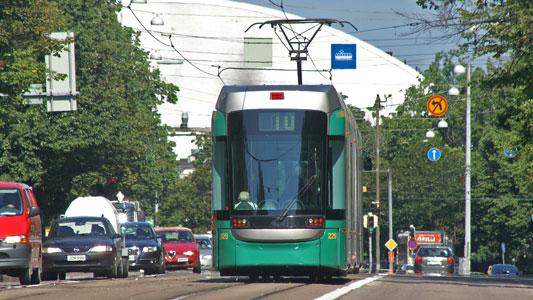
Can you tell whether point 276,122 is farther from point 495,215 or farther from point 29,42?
point 495,215

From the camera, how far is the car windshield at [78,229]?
83.5 feet

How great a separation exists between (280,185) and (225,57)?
9339 centimetres

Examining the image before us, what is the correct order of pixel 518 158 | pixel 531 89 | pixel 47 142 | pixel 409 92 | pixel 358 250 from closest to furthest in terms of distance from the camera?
pixel 358 250 → pixel 531 89 → pixel 518 158 → pixel 47 142 → pixel 409 92

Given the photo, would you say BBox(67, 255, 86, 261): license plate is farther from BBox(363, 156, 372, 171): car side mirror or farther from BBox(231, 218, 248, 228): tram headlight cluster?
BBox(363, 156, 372, 171): car side mirror

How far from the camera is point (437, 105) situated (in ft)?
187

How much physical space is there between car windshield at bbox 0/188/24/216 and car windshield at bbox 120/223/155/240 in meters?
11.8

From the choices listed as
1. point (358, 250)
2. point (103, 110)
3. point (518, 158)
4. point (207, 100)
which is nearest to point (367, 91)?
point (207, 100)

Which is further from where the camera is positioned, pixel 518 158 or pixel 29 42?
pixel 518 158

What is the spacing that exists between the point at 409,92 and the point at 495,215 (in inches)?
920

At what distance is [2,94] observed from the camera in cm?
3177

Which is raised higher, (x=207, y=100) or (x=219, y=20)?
(x=219, y=20)

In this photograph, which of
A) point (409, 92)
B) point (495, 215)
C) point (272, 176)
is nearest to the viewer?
point (272, 176)

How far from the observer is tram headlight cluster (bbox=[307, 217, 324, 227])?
18719 millimetres

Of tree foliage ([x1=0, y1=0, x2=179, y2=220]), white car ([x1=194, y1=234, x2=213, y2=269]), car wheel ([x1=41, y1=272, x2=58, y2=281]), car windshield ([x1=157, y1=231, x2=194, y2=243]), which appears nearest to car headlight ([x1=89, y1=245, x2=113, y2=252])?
car wheel ([x1=41, y1=272, x2=58, y2=281])
